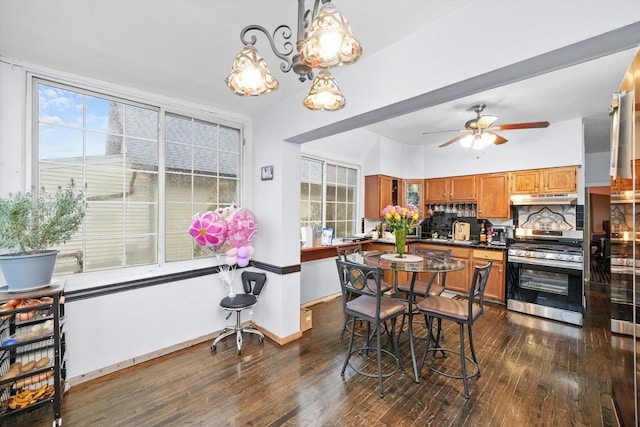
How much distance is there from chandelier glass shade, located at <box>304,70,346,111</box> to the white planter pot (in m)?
2.08

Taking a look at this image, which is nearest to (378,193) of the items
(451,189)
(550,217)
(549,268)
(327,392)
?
(451,189)

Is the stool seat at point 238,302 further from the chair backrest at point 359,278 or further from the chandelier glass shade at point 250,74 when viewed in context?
the chandelier glass shade at point 250,74

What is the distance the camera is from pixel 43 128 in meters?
2.20

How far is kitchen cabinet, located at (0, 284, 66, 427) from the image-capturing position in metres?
1.71

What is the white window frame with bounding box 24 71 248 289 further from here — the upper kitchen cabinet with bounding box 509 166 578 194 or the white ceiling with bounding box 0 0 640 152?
the upper kitchen cabinet with bounding box 509 166 578 194

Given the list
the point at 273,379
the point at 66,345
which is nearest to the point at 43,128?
the point at 66,345

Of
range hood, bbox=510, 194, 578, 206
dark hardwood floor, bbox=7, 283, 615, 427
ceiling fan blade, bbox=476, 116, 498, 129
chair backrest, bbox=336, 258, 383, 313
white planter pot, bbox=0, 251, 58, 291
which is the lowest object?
dark hardwood floor, bbox=7, 283, 615, 427

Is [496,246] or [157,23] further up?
[157,23]

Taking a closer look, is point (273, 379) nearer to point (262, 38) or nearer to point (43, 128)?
point (262, 38)

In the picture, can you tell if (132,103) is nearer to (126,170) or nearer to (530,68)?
(126,170)

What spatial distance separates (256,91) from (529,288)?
14.7ft

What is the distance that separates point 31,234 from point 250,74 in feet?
6.23

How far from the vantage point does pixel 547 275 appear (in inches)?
146

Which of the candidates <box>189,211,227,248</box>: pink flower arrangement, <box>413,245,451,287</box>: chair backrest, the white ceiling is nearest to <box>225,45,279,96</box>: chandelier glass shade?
the white ceiling
